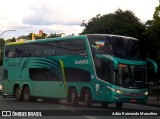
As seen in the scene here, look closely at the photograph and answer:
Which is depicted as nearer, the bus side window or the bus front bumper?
the bus front bumper

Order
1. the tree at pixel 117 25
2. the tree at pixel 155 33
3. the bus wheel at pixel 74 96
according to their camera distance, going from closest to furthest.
Result: 1. the bus wheel at pixel 74 96
2. the tree at pixel 155 33
3. the tree at pixel 117 25

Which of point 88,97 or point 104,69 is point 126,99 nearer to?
point 104,69

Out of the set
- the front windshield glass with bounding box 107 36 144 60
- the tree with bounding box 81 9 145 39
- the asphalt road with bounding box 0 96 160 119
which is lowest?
the asphalt road with bounding box 0 96 160 119

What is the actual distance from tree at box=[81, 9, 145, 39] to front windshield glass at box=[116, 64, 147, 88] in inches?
1060

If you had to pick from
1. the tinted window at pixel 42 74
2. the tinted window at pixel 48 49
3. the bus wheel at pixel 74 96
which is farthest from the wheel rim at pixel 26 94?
the bus wheel at pixel 74 96

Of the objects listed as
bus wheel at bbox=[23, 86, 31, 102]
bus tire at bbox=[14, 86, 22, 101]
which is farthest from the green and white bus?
bus tire at bbox=[14, 86, 22, 101]

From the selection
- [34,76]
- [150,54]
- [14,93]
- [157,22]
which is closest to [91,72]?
[34,76]

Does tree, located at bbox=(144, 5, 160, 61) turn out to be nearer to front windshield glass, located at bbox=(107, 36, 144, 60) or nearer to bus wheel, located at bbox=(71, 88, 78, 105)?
bus wheel, located at bbox=(71, 88, 78, 105)

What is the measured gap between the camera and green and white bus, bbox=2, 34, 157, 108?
23953mm

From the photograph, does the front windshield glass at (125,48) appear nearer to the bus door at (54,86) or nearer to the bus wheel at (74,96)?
the bus wheel at (74,96)

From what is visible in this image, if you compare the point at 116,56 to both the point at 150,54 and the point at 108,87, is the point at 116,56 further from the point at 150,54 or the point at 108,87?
the point at 150,54

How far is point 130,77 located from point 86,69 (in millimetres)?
2713

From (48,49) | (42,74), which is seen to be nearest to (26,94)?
(42,74)

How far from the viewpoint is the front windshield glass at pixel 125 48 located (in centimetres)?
2414
